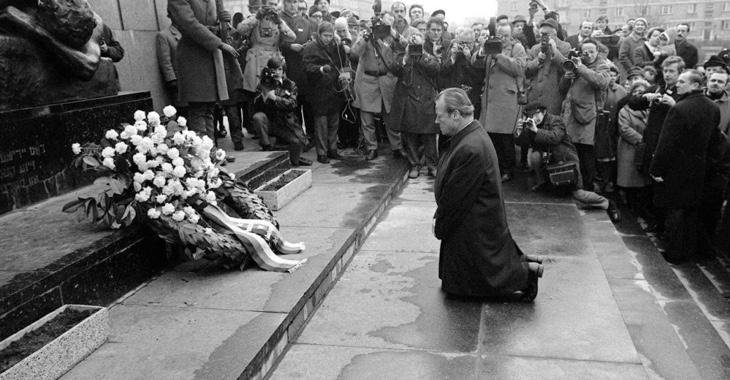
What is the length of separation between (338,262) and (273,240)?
1.80 ft

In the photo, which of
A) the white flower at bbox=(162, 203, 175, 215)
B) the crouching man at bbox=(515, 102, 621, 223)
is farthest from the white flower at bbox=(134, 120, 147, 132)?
the crouching man at bbox=(515, 102, 621, 223)

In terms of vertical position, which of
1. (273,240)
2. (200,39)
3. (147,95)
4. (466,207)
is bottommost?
(273,240)

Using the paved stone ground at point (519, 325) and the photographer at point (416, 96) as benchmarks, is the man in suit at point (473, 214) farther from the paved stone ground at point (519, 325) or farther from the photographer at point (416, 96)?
the photographer at point (416, 96)

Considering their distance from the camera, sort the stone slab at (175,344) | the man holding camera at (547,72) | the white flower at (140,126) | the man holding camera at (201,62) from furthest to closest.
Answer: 1. the man holding camera at (547,72)
2. the man holding camera at (201,62)
3. the white flower at (140,126)
4. the stone slab at (175,344)

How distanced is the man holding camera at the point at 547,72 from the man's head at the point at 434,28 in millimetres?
1296

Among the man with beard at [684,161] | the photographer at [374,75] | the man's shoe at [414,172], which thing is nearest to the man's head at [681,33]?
the man with beard at [684,161]

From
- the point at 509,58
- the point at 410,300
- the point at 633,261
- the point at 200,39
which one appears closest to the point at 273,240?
the point at 410,300

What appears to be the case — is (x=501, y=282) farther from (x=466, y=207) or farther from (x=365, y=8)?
(x=365, y=8)

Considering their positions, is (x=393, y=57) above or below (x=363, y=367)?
above

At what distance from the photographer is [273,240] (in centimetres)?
449

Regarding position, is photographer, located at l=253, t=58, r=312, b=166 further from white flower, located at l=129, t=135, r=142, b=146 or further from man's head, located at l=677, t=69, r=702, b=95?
man's head, located at l=677, t=69, r=702, b=95

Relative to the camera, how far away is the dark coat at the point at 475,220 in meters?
3.96

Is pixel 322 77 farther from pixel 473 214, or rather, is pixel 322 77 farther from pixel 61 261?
pixel 61 261

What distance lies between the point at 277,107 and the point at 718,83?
4907 mm
